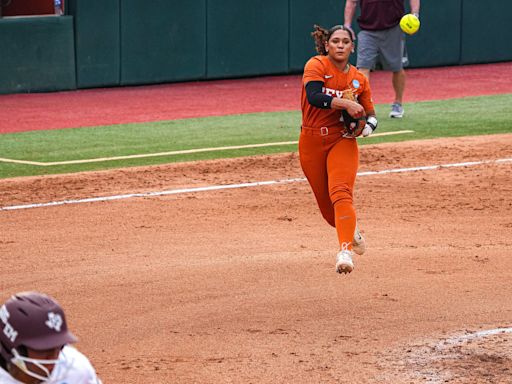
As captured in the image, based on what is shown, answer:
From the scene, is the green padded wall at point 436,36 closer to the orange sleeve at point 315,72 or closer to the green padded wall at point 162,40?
the green padded wall at point 162,40

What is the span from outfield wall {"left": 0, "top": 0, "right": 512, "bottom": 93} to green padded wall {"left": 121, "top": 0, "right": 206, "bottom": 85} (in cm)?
2

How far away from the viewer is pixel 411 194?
10484 millimetres

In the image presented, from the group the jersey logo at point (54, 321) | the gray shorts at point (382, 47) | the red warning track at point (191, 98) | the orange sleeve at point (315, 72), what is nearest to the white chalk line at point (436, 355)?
the orange sleeve at point (315, 72)

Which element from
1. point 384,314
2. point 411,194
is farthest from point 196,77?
point 384,314

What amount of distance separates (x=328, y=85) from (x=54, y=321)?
4.54 m

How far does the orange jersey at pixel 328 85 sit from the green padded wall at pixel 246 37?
11153 mm

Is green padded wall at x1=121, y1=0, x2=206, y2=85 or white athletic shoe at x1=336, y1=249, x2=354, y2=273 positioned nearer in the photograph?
white athletic shoe at x1=336, y1=249, x2=354, y2=273

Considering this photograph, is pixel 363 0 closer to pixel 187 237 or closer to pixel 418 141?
pixel 418 141

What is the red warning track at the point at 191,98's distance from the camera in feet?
50.9

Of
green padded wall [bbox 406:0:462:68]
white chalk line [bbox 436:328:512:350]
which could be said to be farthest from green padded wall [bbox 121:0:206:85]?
white chalk line [bbox 436:328:512:350]

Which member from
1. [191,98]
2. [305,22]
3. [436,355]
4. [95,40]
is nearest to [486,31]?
[305,22]

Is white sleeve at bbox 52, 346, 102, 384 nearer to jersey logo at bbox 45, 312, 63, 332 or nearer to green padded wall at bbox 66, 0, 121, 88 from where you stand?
jersey logo at bbox 45, 312, 63, 332

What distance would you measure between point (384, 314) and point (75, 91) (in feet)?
38.5

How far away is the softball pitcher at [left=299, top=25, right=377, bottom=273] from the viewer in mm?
7195
